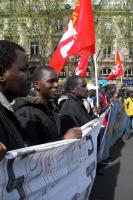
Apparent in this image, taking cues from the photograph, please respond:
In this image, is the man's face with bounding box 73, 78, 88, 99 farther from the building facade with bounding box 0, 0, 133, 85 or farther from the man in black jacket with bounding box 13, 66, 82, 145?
the building facade with bounding box 0, 0, 133, 85

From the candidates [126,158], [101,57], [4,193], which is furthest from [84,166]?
[101,57]

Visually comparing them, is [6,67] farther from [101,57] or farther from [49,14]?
[101,57]

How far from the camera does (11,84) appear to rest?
3.02 metres

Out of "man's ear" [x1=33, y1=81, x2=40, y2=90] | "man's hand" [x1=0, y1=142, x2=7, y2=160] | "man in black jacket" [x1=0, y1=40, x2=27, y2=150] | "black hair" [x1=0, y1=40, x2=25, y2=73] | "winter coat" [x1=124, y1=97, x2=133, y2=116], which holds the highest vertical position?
"black hair" [x1=0, y1=40, x2=25, y2=73]

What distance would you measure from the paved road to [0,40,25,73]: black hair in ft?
12.7

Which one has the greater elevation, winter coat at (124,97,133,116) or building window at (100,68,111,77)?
winter coat at (124,97,133,116)

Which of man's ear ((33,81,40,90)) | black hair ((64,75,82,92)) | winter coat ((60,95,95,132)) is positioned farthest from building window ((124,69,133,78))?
man's ear ((33,81,40,90))

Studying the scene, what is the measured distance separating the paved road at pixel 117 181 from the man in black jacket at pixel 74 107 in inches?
49.2

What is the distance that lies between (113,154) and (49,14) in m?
28.7

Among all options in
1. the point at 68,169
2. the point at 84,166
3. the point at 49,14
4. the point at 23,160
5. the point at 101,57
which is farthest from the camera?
the point at 101,57

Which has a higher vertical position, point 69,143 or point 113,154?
point 69,143

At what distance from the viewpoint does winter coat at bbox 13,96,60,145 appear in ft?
12.1

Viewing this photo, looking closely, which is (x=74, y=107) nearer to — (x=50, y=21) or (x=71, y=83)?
(x=71, y=83)

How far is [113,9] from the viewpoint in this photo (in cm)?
4219
